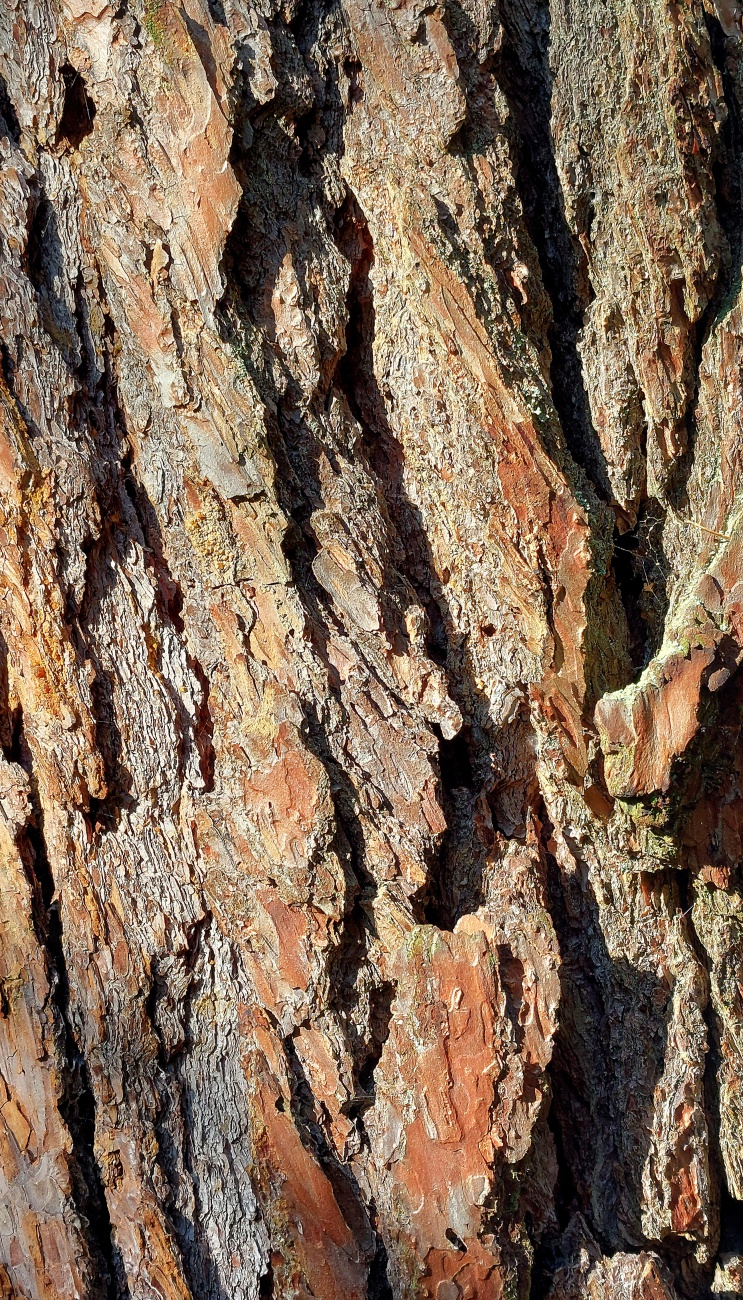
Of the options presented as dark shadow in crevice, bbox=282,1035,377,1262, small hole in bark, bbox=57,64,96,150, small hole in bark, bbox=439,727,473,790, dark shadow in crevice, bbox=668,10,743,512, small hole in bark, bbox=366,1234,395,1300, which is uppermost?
small hole in bark, bbox=57,64,96,150

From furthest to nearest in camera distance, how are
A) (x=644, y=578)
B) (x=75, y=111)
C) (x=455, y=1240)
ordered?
(x=644, y=578)
(x=75, y=111)
(x=455, y=1240)

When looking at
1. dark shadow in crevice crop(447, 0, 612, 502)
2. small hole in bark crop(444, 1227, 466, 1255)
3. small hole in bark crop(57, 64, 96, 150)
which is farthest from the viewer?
dark shadow in crevice crop(447, 0, 612, 502)

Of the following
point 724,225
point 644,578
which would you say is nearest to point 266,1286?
point 644,578

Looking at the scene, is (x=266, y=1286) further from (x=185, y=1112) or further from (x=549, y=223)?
(x=549, y=223)

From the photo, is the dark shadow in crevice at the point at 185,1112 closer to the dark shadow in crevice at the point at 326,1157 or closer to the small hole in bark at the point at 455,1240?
the dark shadow in crevice at the point at 326,1157

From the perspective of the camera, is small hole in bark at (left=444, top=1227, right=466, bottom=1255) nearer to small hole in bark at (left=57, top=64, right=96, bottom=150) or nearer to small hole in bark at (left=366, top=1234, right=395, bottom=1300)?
small hole in bark at (left=366, top=1234, right=395, bottom=1300)

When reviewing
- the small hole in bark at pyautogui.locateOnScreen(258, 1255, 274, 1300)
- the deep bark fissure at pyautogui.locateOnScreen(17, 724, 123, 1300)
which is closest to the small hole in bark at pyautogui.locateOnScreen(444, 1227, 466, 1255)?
the small hole in bark at pyautogui.locateOnScreen(258, 1255, 274, 1300)

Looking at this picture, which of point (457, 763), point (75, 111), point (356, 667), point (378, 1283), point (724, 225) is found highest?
point (75, 111)
